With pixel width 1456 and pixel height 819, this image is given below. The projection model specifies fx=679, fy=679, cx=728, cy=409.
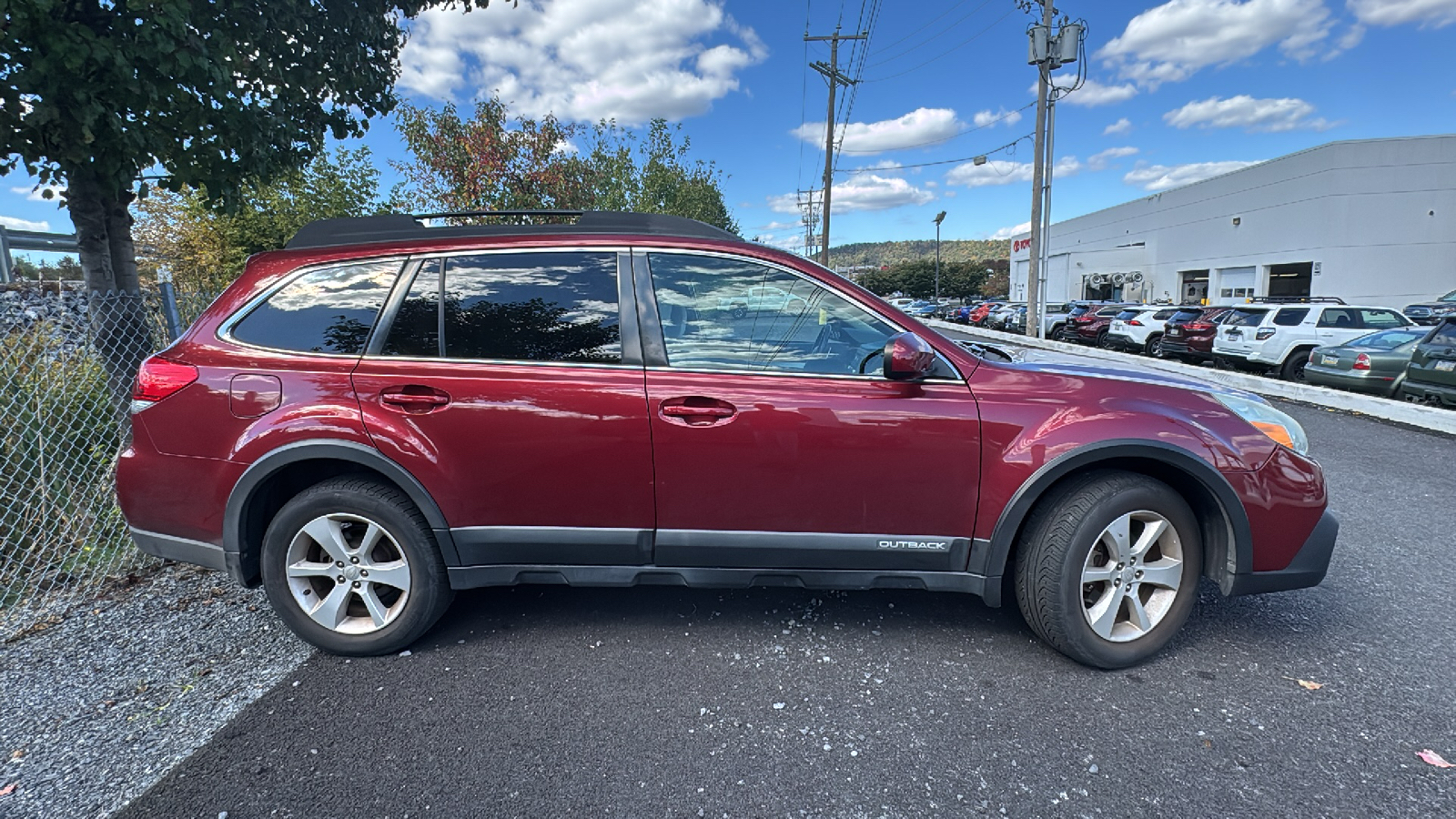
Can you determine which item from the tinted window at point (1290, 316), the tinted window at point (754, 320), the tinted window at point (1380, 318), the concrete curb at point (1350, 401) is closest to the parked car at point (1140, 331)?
the tinted window at point (1290, 316)

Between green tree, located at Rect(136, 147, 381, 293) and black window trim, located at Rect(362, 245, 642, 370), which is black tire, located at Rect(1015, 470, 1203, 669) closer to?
black window trim, located at Rect(362, 245, 642, 370)

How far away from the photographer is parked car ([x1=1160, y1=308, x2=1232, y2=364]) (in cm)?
1520

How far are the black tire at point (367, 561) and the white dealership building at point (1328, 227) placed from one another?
42.4 metres

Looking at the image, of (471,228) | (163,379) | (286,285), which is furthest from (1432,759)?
(163,379)

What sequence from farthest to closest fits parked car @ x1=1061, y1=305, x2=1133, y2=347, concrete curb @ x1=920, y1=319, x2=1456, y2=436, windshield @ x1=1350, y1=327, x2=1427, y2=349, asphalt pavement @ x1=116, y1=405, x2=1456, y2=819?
1. parked car @ x1=1061, y1=305, x2=1133, y2=347
2. windshield @ x1=1350, y1=327, x2=1427, y2=349
3. concrete curb @ x1=920, y1=319, x2=1456, y2=436
4. asphalt pavement @ x1=116, y1=405, x2=1456, y2=819

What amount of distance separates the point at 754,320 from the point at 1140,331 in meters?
20.3

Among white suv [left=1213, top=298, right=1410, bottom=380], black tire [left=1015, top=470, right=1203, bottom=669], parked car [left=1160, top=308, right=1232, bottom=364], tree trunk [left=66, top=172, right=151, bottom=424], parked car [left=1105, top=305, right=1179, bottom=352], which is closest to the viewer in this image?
black tire [left=1015, top=470, right=1203, bottom=669]

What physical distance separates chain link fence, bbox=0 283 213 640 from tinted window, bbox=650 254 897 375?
3.36 metres

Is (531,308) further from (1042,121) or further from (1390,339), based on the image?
(1042,121)

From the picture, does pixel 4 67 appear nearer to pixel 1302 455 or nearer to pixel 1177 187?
pixel 1302 455

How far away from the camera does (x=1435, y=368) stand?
27.6ft

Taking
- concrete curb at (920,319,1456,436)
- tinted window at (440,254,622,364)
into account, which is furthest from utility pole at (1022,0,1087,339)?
tinted window at (440,254,622,364)

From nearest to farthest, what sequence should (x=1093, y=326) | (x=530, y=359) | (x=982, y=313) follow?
(x=530, y=359) → (x=1093, y=326) → (x=982, y=313)

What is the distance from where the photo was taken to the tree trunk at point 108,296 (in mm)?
3945
